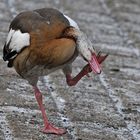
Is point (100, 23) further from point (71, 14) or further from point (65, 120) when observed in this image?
point (65, 120)

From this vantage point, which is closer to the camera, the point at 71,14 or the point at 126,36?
the point at 126,36

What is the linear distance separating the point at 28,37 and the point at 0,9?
4.67m

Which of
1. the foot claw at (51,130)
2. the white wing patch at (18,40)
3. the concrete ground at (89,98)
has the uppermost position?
the white wing patch at (18,40)

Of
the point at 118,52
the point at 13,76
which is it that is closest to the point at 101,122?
the point at 13,76

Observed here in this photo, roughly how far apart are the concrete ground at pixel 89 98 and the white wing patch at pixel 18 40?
2.36 feet

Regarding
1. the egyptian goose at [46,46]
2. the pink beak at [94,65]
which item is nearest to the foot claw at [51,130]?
the egyptian goose at [46,46]

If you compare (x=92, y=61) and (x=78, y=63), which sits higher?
(x=92, y=61)

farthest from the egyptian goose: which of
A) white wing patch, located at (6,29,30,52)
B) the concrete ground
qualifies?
the concrete ground

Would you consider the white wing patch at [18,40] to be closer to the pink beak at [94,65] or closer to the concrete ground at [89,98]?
the pink beak at [94,65]

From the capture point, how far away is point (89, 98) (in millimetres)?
6883

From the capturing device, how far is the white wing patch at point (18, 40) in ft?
18.4

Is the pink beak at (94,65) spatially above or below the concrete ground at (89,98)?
above

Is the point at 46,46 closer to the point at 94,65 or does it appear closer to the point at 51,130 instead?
the point at 94,65

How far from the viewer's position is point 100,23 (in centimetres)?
1013
